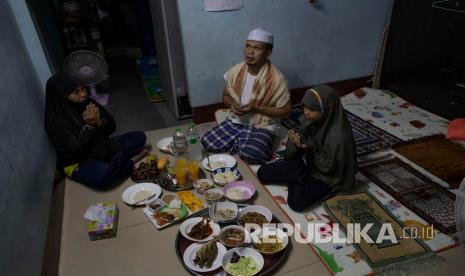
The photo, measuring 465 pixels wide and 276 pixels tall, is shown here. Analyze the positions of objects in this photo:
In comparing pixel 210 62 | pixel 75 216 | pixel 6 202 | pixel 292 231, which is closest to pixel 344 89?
pixel 210 62

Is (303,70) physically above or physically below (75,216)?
above

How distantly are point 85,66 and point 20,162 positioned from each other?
6.50ft

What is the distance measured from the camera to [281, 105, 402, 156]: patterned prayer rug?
111 inches

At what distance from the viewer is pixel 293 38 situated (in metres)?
3.52

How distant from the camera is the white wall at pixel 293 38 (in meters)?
3.17

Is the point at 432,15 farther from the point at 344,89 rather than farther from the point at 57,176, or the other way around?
the point at 57,176

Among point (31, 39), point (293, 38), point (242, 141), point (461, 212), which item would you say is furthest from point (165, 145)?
point (461, 212)

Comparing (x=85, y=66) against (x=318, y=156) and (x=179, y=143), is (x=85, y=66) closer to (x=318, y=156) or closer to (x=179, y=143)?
(x=179, y=143)

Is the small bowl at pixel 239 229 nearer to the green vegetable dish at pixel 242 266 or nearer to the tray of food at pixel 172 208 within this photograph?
the green vegetable dish at pixel 242 266

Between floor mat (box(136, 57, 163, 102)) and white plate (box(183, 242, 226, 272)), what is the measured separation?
2801 mm

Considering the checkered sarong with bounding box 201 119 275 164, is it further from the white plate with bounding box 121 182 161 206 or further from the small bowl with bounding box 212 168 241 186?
the white plate with bounding box 121 182 161 206

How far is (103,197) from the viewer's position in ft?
7.72

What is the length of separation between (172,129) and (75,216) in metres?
1.40

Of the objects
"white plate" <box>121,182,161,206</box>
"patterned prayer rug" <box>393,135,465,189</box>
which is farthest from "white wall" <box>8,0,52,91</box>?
"patterned prayer rug" <box>393,135,465,189</box>
